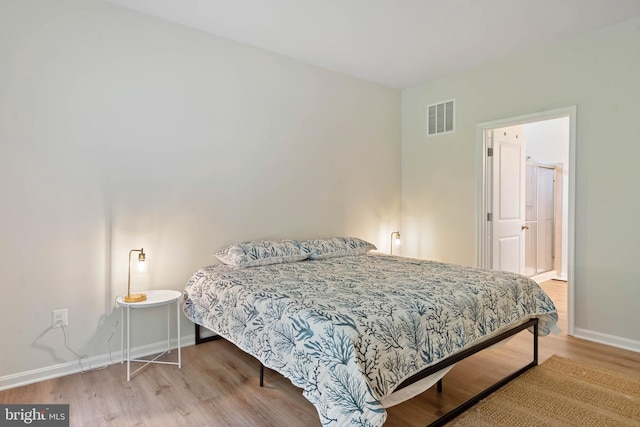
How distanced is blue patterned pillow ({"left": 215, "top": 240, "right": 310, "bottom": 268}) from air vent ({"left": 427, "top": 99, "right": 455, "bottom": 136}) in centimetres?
221

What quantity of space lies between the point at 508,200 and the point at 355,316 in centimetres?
335

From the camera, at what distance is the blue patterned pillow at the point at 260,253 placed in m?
2.94

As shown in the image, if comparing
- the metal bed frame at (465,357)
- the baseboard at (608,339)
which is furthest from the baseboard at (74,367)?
the baseboard at (608,339)

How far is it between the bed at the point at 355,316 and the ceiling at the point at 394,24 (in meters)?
1.79

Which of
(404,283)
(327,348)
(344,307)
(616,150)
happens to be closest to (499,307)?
(404,283)

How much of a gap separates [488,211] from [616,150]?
4.16ft

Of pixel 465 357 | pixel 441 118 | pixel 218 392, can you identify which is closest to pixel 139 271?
pixel 218 392

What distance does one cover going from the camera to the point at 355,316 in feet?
5.62

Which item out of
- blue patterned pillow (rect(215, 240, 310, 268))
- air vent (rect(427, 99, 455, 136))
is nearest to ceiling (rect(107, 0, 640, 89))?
air vent (rect(427, 99, 455, 136))

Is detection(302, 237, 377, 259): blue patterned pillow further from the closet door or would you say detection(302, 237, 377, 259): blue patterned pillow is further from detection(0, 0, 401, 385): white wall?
the closet door

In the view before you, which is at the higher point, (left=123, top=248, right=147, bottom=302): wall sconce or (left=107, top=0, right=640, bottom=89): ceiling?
(left=107, top=0, right=640, bottom=89): ceiling

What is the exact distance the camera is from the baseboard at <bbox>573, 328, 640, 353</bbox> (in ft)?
9.64

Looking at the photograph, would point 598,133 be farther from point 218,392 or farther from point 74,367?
point 74,367

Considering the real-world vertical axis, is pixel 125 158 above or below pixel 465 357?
above
